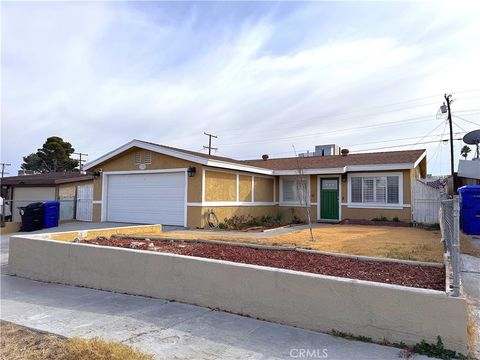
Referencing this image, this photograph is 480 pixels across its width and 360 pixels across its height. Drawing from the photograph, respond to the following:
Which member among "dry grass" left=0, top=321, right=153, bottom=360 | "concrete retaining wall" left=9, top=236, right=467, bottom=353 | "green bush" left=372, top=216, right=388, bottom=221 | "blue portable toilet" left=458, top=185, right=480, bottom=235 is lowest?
"dry grass" left=0, top=321, right=153, bottom=360

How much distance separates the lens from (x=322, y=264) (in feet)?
20.1

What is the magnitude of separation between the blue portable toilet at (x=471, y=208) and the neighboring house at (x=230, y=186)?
3.29 metres

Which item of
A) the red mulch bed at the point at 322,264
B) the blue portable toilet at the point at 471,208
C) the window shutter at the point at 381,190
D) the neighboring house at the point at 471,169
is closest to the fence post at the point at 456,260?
the red mulch bed at the point at 322,264

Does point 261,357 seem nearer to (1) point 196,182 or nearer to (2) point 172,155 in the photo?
(1) point 196,182

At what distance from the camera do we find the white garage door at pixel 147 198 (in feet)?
47.1

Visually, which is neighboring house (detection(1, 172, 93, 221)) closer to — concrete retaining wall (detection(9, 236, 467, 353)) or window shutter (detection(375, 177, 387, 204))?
concrete retaining wall (detection(9, 236, 467, 353))

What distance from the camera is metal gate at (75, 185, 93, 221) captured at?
60.2 ft

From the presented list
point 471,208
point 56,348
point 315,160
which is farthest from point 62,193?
point 471,208

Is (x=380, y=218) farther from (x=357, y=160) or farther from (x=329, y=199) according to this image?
(x=357, y=160)

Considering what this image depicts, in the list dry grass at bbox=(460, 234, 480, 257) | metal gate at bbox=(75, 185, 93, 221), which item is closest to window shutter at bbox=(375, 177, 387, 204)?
dry grass at bbox=(460, 234, 480, 257)

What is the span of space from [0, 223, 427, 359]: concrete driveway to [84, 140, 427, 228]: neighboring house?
793 cm

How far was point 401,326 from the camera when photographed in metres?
→ 3.96

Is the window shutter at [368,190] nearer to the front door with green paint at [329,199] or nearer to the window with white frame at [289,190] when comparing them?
the front door with green paint at [329,199]

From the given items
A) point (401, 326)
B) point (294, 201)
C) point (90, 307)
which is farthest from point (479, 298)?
point (294, 201)
